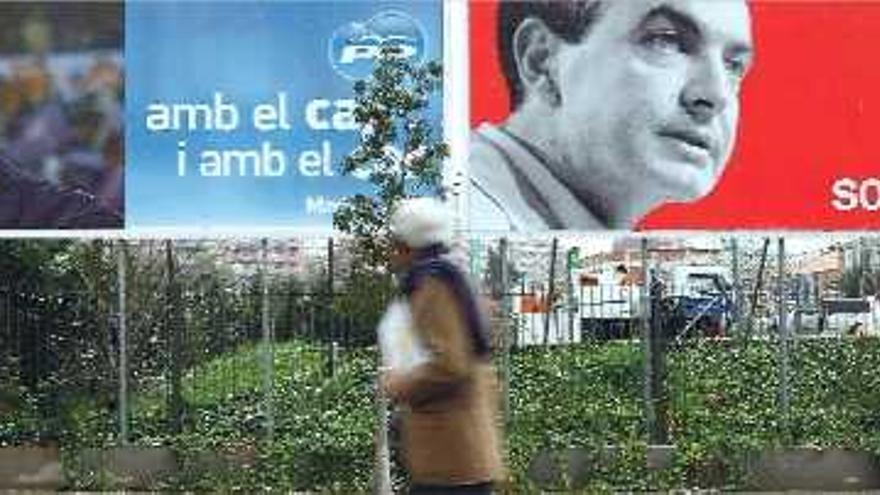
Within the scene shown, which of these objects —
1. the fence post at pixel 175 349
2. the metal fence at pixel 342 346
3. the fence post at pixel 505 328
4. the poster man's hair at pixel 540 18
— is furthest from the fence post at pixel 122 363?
the poster man's hair at pixel 540 18

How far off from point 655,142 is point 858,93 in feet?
6.62

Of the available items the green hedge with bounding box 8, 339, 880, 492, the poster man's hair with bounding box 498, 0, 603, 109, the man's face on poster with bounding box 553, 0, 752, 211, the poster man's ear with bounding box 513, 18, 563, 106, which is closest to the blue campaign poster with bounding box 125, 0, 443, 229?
the poster man's hair with bounding box 498, 0, 603, 109

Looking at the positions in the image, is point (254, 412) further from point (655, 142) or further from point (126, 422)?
point (655, 142)

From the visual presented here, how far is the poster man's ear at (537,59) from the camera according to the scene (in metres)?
15.3

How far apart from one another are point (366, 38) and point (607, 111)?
2.42 meters

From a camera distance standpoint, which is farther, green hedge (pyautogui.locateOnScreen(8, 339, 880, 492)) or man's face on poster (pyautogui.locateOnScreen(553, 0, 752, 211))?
man's face on poster (pyautogui.locateOnScreen(553, 0, 752, 211))

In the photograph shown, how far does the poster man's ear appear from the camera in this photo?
1532 cm

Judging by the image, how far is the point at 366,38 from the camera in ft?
50.6

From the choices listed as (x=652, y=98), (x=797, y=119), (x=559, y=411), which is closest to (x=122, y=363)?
(x=559, y=411)

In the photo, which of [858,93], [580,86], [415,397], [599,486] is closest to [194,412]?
[599,486]

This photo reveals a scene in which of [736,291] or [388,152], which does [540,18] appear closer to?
[388,152]

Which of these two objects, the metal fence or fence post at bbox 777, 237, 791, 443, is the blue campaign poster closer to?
the metal fence

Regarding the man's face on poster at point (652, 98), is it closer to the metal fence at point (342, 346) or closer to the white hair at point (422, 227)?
the metal fence at point (342, 346)

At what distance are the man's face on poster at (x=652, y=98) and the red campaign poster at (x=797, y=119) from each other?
7.6 inches
